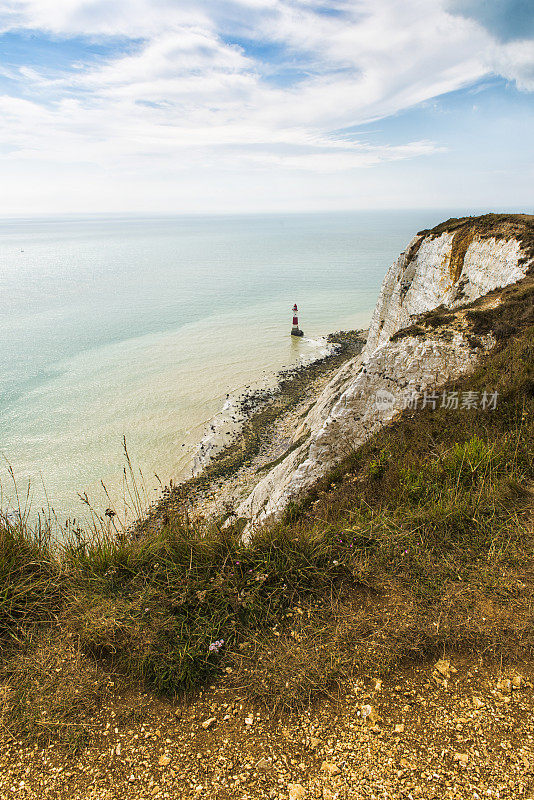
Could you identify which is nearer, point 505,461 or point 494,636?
point 494,636

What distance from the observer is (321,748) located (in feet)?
9.39

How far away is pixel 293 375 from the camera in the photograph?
33562 mm

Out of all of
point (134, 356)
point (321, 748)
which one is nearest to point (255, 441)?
point (134, 356)

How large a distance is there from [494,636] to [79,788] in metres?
3.42

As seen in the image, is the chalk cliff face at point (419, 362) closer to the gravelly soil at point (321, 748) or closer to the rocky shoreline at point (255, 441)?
the rocky shoreline at point (255, 441)

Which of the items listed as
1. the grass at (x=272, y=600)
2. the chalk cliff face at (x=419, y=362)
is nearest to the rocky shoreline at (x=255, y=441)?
the chalk cliff face at (x=419, y=362)

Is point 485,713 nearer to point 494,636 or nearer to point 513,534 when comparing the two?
A: point 494,636

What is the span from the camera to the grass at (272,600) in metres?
3.40

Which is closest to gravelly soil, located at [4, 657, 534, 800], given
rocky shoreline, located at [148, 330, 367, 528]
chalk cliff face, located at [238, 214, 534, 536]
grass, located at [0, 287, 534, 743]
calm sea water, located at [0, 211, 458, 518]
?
grass, located at [0, 287, 534, 743]

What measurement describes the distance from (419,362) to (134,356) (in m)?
32.2

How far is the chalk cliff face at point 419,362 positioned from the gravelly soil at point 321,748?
3.20 meters

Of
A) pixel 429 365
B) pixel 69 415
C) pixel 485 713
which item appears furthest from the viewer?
pixel 69 415

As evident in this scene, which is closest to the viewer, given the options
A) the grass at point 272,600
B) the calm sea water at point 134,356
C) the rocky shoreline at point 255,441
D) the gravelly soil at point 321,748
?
the gravelly soil at point 321,748

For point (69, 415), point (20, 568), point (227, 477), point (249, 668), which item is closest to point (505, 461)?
point (249, 668)
